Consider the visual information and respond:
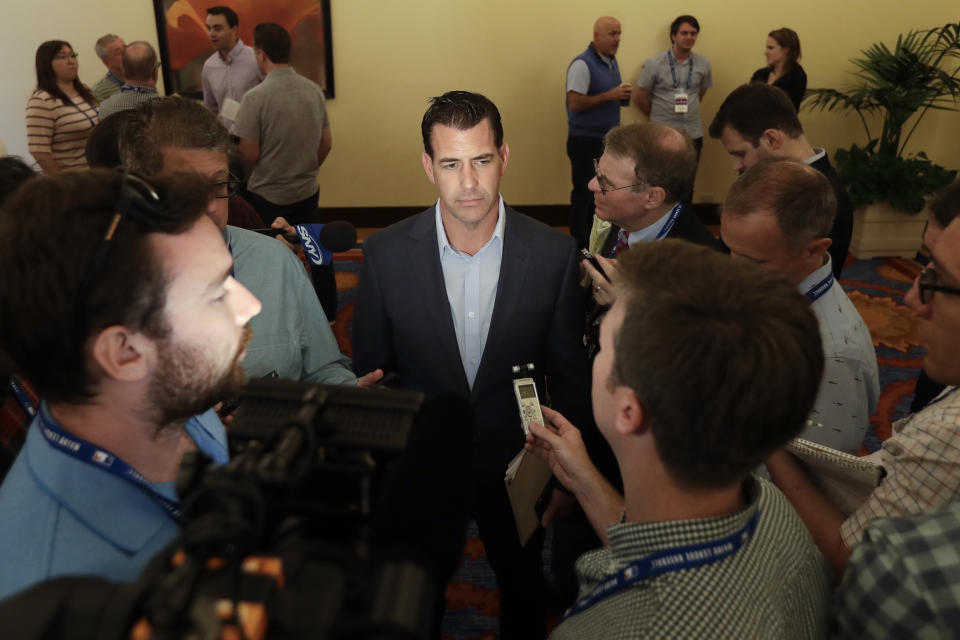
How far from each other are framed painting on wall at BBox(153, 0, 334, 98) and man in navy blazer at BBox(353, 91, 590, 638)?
464cm

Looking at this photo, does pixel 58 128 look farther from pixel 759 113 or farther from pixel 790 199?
pixel 790 199

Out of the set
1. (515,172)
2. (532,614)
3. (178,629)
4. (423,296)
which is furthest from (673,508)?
(515,172)

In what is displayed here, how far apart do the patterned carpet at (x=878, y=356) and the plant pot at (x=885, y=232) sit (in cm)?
12

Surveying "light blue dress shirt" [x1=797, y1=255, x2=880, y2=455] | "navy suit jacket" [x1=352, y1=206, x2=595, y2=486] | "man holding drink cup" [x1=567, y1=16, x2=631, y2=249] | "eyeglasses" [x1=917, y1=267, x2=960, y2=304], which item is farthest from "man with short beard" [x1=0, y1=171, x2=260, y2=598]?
"man holding drink cup" [x1=567, y1=16, x2=631, y2=249]

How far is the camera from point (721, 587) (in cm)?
89

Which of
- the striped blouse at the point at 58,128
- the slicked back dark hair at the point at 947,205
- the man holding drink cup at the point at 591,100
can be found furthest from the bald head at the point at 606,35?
the slicked back dark hair at the point at 947,205

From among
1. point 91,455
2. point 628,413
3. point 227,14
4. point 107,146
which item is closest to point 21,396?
point 91,455

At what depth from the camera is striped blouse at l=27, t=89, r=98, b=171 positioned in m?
4.02

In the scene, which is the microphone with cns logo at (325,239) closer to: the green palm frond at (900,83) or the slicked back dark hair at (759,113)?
the slicked back dark hair at (759,113)

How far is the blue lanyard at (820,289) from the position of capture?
5.82ft

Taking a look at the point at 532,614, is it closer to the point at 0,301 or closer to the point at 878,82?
the point at 0,301

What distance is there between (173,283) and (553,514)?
1.39 metres

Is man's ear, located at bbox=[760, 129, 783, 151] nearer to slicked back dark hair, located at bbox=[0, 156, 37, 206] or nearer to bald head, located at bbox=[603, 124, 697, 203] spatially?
bald head, located at bbox=[603, 124, 697, 203]

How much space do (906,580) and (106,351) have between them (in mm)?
1112
